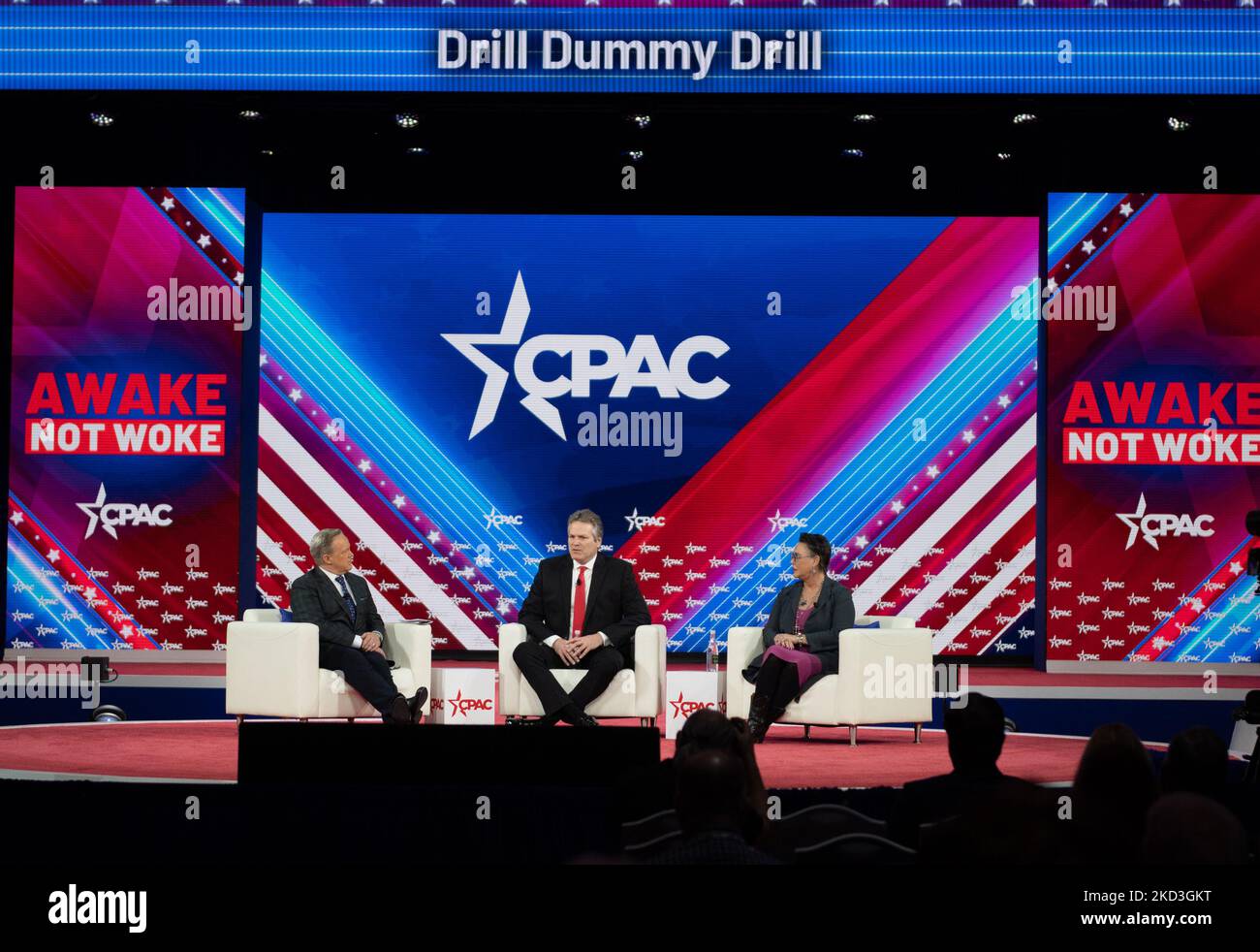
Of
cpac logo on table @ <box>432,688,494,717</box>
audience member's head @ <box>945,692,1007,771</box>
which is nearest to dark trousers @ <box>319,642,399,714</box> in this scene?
cpac logo on table @ <box>432,688,494,717</box>

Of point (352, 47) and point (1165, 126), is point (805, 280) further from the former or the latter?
point (352, 47)

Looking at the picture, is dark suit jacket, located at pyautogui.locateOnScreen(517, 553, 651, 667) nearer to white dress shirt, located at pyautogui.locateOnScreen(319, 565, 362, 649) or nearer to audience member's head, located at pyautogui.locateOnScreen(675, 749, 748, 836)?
white dress shirt, located at pyautogui.locateOnScreen(319, 565, 362, 649)

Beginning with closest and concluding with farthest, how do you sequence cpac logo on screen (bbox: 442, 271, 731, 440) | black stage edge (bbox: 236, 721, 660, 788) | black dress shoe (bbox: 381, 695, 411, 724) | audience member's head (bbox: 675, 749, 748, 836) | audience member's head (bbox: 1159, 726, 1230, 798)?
audience member's head (bbox: 675, 749, 748, 836) < audience member's head (bbox: 1159, 726, 1230, 798) < black stage edge (bbox: 236, 721, 660, 788) < black dress shoe (bbox: 381, 695, 411, 724) < cpac logo on screen (bbox: 442, 271, 731, 440)

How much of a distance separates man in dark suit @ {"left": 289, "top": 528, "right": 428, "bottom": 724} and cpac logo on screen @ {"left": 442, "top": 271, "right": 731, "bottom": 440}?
8.99ft

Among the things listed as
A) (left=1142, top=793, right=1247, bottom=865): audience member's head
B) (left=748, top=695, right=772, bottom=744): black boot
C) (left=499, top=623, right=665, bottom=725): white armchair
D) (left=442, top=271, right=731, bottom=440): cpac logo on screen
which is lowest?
(left=748, top=695, right=772, bottom=744): black boot

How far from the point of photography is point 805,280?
956 cm

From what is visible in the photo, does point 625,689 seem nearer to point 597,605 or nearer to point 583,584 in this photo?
point 597,605

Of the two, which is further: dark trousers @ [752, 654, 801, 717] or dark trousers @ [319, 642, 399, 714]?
dark trousers @ [752, 654, 801, 717]

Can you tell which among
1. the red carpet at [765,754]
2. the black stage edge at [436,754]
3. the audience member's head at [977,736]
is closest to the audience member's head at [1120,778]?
the audience member's head at [977,736]

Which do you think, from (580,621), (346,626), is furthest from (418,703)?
(580,621)

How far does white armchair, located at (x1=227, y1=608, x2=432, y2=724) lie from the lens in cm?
678

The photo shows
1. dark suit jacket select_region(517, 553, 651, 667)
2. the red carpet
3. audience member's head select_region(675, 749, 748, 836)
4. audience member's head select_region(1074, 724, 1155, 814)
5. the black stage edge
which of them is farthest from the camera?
dark suit jacket select_region(517, 553, 651, 667)

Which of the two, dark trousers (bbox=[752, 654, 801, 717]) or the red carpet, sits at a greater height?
dark trousers (bbox=[752, 654, 801, 717])
